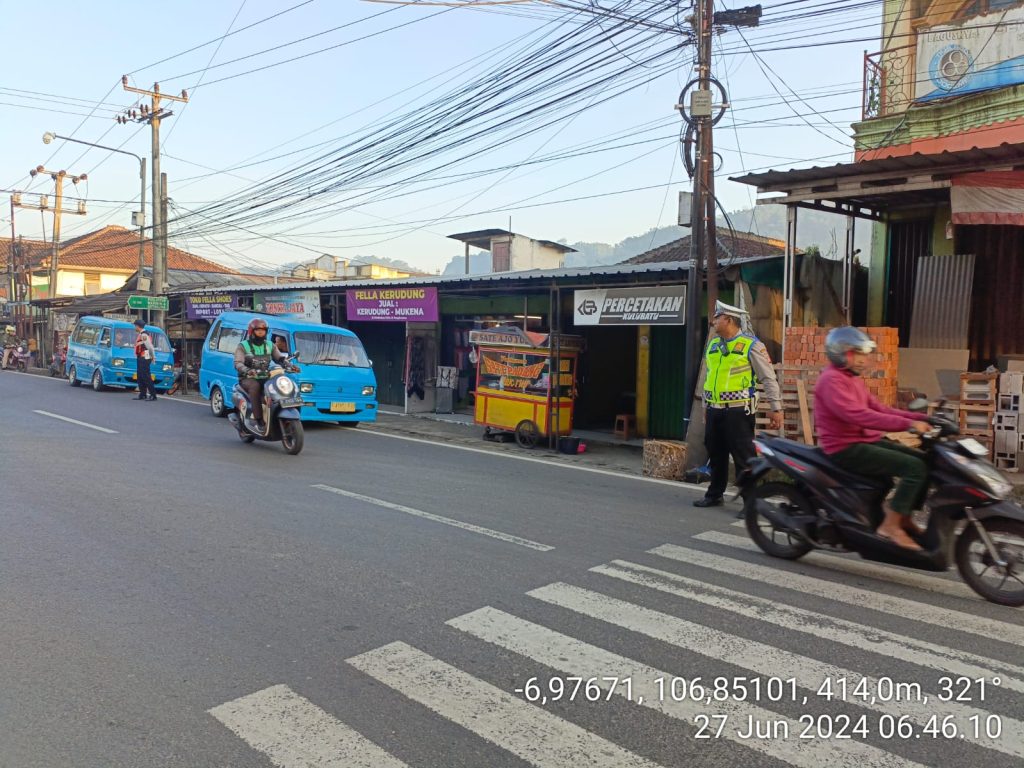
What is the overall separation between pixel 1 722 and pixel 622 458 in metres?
9.69

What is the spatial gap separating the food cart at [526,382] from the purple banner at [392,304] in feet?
11.0

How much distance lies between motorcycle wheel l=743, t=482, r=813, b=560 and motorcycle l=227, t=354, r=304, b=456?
21.2ft

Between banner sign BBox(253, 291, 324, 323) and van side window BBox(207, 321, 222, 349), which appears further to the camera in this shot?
banner sign BBox(253, 291, 324, 323)

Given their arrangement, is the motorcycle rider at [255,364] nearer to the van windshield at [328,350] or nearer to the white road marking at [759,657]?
the van windshield at [328,350]

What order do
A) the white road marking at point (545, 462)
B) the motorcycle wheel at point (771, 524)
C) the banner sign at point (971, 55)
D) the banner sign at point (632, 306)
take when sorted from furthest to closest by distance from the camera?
the banner sign at point (632, 306), the banner sign at point (971, 55), the white road marking at point (545, 462), the motorcycle wheel at point (771, 524)

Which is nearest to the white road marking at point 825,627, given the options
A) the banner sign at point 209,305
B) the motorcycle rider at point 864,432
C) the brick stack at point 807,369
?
the motorcycle rider at point 864,432

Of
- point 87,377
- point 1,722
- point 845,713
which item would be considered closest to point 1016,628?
point 845,713

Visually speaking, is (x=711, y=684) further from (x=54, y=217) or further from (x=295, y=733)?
(x=54, y=217)

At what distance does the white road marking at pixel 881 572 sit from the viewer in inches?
202

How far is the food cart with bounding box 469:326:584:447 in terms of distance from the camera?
12.6m

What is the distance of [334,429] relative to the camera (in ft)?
46.2

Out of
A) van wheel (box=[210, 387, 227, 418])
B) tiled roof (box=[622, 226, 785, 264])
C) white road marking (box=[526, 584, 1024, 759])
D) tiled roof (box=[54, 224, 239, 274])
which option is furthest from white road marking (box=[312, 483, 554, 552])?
tiled roof (box=[54, 224, 239, 274])

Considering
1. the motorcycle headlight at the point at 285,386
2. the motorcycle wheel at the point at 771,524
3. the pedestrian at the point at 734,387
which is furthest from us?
the motorcycle headlight at the point at 285,386

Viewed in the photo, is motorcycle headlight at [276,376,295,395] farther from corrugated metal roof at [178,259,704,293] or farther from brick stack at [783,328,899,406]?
brick stack at [783,328,899,406]
